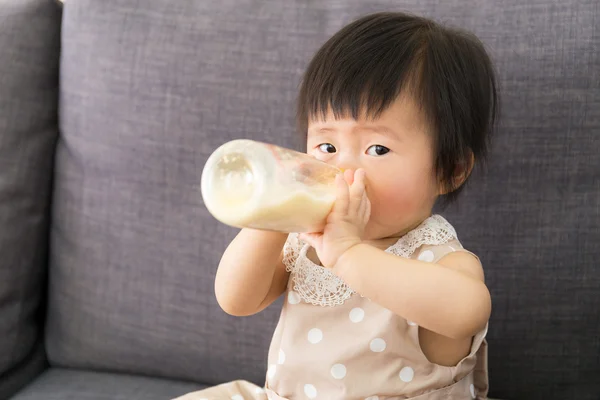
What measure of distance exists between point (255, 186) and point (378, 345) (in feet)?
1.15

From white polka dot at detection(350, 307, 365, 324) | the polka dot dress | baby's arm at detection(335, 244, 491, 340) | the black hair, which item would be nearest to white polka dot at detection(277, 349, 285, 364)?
the polka dot dress

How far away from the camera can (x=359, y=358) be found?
3.08ft

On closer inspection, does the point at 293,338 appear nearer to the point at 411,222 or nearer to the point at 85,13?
the point at 411,222

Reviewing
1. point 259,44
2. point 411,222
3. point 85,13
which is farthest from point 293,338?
point 85,13

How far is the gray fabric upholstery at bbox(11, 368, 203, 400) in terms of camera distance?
3.95 feet

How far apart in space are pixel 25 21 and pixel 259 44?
434 mm

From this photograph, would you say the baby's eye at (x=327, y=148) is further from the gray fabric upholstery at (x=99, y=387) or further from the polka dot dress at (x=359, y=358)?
the gray fabric upholstery at (x=99, y=387)

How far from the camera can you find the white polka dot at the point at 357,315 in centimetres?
96

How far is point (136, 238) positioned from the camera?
1256 millimetres

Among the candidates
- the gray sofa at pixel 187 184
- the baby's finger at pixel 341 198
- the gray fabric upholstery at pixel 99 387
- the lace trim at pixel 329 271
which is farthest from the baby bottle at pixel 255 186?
the gray fabric upholstery at pixel 99 387

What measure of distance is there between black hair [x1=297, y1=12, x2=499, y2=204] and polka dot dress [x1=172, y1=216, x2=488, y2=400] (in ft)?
0.50

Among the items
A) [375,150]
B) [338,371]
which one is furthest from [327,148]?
[338,371]

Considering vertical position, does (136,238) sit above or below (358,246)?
below

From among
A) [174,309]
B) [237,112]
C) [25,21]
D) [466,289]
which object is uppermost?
[25,21]
